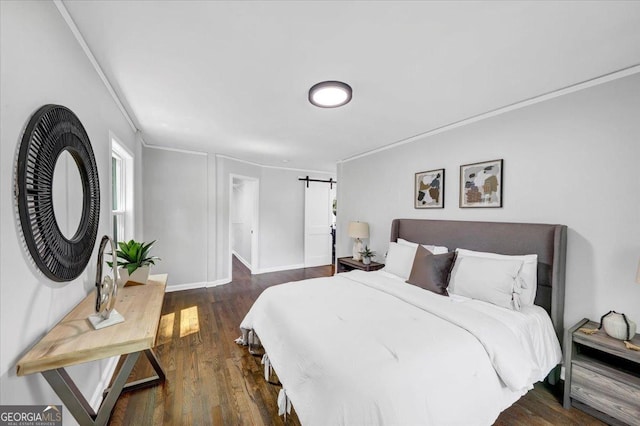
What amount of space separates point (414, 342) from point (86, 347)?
1.64m

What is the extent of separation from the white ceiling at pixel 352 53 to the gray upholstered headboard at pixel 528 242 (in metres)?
1.21

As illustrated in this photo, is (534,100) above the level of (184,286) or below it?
above

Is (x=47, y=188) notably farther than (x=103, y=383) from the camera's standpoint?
No

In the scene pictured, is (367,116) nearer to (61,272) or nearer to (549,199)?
(549,199)

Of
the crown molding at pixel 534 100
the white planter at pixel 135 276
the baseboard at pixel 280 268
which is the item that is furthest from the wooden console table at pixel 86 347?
the baseboard at pixel 280 268

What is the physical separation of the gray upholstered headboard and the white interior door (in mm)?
3423

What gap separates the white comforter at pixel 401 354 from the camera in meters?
1.21

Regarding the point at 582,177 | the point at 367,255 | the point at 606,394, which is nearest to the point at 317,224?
the point at 367,255

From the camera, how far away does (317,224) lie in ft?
20.7

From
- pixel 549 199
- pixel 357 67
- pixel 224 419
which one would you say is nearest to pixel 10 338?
pixel 224 419

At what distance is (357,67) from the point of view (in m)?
1.86

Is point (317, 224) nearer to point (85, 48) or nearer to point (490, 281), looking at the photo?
point (490, 281)

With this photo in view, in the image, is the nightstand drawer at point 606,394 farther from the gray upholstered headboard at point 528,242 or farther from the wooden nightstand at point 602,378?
the gray upholstered headboard at point 528,242

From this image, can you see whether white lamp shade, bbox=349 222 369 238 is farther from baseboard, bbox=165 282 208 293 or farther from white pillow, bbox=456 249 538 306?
baseboard, bbox=165 282 208 293
